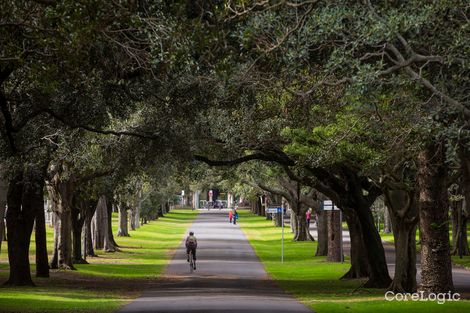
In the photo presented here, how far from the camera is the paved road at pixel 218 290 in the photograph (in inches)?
852

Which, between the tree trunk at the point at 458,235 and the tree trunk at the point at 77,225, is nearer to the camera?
the tree trunk at the point at 77,225

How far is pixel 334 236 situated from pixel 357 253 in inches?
366

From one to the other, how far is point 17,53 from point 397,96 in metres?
5.83

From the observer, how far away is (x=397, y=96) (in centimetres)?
1602

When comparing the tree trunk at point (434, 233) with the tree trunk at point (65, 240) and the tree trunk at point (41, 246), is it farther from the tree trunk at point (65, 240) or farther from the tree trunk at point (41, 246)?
the tree trunk at point (65, 240)

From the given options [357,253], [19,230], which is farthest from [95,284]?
[357,253]

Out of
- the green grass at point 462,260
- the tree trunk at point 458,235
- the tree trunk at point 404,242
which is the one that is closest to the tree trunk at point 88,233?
the green grass at point 462,260

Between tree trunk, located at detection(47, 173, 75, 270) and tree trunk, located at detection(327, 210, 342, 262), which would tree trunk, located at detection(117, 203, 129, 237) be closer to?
tree trunk, located at detection(327, 210, 342, 262)

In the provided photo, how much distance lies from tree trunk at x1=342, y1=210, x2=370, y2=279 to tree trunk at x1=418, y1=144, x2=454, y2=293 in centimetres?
919

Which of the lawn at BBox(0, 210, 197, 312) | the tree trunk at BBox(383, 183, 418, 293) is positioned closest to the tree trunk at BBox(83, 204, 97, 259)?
the lawn at BBox(0, 210, 197, 312)

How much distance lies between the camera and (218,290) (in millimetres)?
28203

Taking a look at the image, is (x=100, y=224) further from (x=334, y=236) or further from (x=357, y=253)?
(x=357, y=253)

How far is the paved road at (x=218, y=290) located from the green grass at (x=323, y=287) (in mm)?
617

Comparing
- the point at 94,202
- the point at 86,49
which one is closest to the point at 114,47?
the point at 86,49
